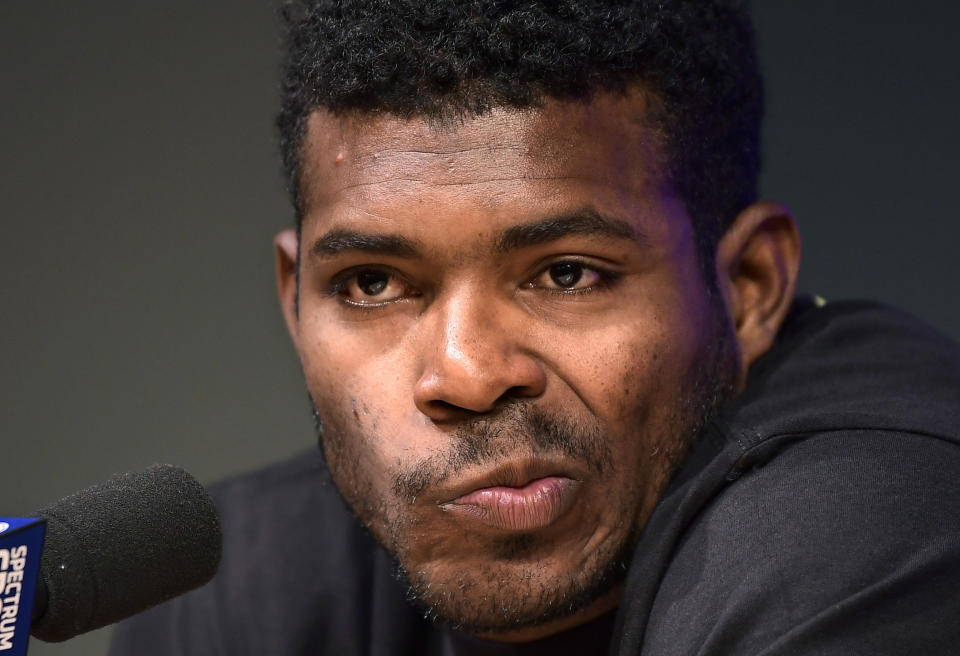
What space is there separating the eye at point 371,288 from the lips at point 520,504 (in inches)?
10.8

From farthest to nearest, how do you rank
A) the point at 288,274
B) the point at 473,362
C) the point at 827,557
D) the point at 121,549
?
the point at 288,274, the point at 473,362, the point at 827,557, the point at 121,549

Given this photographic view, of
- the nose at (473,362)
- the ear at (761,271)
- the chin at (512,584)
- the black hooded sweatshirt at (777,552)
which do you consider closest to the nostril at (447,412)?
the nose at (473,362)

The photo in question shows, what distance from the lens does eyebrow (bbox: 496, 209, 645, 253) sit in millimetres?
1406

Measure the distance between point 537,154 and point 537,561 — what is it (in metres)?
0.47

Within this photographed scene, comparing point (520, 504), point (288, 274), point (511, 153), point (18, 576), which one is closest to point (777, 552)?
point (520, 504)

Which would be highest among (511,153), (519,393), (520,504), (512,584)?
(511,153)

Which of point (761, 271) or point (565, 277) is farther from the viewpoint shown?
point (761, 271)

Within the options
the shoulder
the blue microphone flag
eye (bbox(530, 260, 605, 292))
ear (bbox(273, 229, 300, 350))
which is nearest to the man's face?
Answer: eye (bbox(530, 260, 605, 292))

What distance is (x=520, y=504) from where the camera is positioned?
1354 mm

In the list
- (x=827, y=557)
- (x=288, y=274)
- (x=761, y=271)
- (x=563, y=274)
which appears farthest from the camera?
(x=288, y=274)

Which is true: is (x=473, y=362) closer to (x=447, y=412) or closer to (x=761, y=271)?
(x=447, y=412)

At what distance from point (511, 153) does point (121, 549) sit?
63 cm

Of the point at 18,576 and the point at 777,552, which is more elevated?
the point at 18,576

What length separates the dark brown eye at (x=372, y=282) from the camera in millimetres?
1523
